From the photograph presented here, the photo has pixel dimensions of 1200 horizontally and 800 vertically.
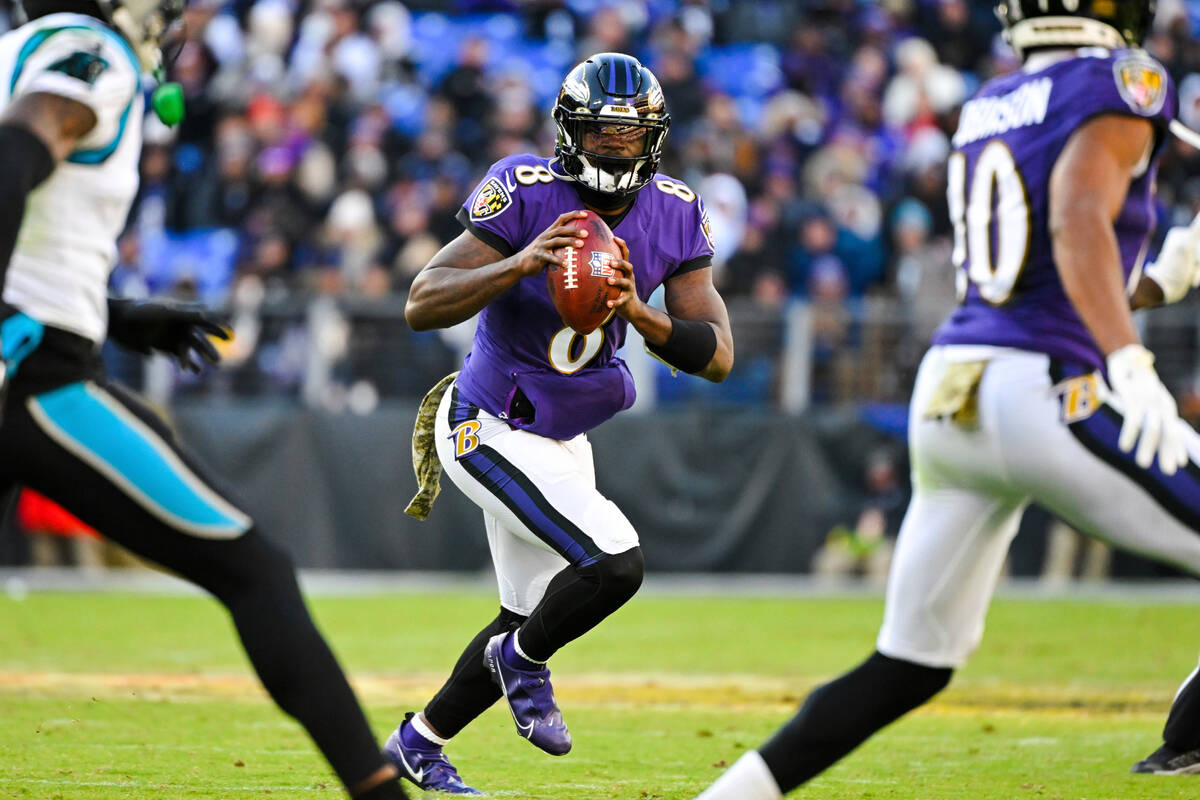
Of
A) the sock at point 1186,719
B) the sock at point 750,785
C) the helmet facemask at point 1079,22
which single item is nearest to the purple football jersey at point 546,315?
the helmet facemask at point 1079,22

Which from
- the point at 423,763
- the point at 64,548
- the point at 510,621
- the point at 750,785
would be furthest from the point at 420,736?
the point at 64,548

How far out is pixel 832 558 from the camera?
45.2 feet

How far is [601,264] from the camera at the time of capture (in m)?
4.94

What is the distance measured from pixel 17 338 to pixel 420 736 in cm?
230

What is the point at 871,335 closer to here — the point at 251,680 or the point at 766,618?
the point at 766,618

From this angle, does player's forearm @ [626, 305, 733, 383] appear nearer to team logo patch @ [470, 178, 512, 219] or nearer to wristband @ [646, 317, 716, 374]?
wristband @ [646, 317, 716, 374]

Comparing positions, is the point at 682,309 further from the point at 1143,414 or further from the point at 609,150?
the point at 1143,414

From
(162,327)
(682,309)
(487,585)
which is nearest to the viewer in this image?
(162,327)

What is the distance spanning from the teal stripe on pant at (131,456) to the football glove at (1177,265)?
9.18 feet

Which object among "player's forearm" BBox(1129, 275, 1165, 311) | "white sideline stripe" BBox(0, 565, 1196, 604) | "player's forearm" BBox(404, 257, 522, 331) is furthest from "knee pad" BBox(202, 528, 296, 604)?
"white sideline stripe" BBox(0, 565, 1196, 604)

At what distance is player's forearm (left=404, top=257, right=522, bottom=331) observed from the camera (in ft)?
16.5

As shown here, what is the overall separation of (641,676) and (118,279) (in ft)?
26.0

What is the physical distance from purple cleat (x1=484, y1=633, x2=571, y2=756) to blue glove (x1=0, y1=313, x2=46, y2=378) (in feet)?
6.39

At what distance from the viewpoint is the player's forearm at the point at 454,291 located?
16.5 feet
